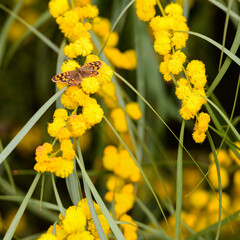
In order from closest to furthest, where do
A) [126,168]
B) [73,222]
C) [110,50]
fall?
[73,222] < [126,168] < [110,50]

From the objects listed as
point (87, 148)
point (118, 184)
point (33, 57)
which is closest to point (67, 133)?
point (118, 184)

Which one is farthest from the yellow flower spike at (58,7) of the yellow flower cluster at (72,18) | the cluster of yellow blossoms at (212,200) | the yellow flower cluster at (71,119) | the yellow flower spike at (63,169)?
the cluster of yellow blossoms at (212,200)

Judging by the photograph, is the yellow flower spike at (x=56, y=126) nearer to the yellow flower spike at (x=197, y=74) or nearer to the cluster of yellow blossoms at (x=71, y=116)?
the cluster of yellow blossoms at (x=71, y=116)

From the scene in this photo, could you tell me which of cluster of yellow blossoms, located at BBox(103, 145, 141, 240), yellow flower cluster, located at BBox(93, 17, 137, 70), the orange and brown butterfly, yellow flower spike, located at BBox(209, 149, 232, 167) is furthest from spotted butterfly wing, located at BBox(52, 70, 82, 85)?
yellow flower spike, located at BBox(209, 149, 232, 167)

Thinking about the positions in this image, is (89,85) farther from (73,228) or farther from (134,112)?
(134,112)

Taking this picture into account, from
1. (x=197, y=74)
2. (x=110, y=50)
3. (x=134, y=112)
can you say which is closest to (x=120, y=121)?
(x=134, y=112)

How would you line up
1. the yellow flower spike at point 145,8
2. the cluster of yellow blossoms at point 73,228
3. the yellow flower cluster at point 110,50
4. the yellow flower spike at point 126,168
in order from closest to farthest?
the cluster of yellow blossoms at point 73,228
the yellow flower spike at point 145,8
the yellow flower spike at point 126,168
the yellow flower cluster at point 110,50
